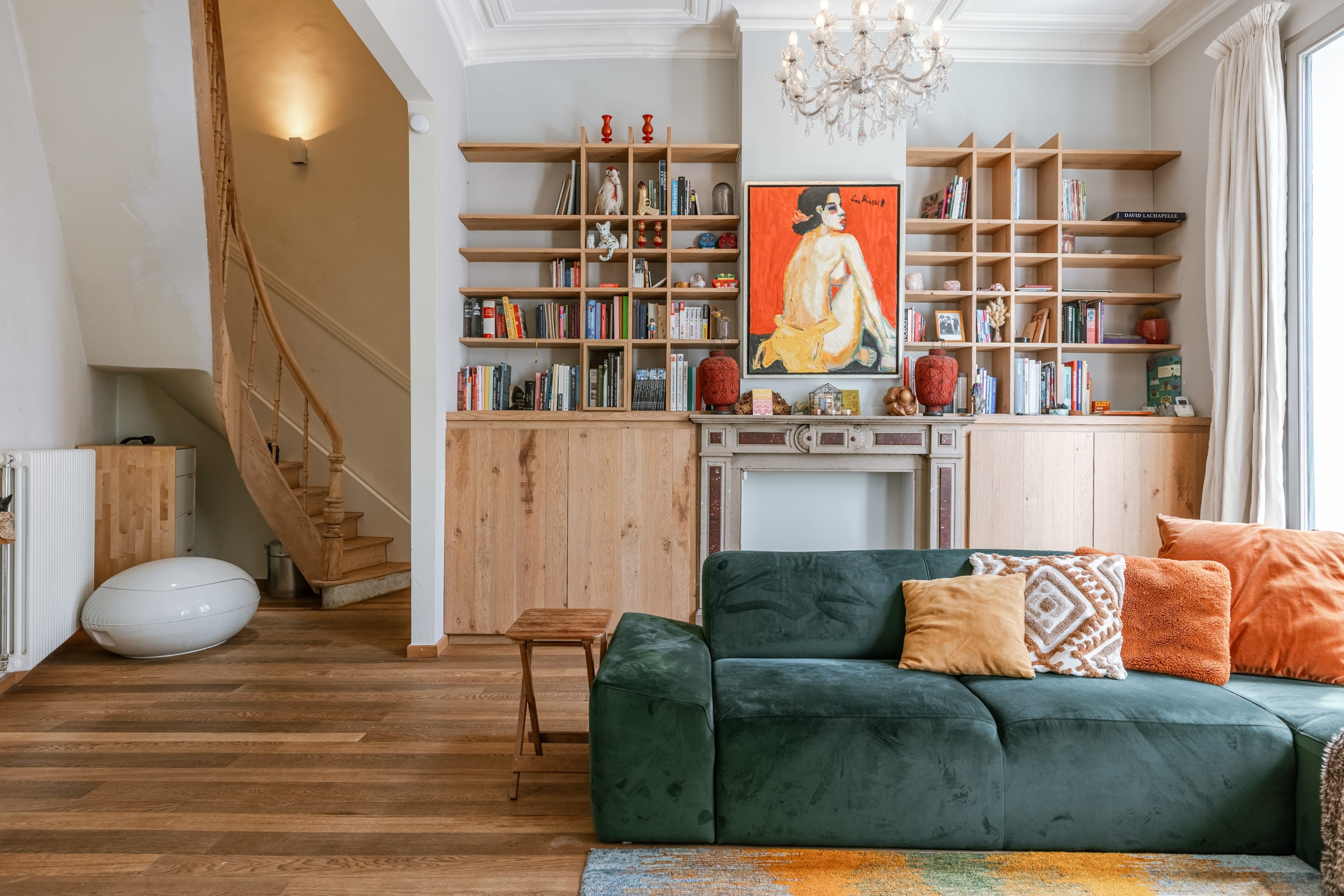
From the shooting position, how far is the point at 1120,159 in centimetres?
414

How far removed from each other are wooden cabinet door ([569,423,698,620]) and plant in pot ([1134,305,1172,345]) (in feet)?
8.80

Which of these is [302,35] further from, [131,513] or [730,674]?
[730,674]

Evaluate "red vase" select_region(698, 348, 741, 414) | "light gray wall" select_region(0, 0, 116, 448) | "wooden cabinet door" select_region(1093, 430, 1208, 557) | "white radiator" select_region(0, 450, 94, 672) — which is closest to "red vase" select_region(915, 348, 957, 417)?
"wooden cabinet door" select_region(1093, 430, 1208, 557)

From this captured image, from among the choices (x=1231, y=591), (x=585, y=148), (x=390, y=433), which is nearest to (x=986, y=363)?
(x=1231, y=591)

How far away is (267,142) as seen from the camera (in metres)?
5.27

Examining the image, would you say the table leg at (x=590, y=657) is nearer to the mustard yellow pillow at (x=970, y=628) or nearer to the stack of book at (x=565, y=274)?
the mustard yellow pillow at (x=970, y=628)

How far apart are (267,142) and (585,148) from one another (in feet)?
9.32

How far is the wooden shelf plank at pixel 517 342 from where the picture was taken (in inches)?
159

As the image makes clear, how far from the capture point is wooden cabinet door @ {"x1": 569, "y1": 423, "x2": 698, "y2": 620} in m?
3.88

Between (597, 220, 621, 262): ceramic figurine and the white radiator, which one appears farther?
(597, 220, 621, 262): ceramic figurine

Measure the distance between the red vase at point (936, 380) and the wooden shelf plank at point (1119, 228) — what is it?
1.11 m

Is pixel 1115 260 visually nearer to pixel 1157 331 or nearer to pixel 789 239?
pixel 1157 331

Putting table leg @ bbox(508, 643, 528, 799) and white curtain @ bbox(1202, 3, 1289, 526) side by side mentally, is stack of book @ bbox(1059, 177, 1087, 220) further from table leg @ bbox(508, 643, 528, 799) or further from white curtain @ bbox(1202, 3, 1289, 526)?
table leg @ bbox(508, 643, 528, 799)

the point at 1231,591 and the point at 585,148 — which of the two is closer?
the point at 1231,591
